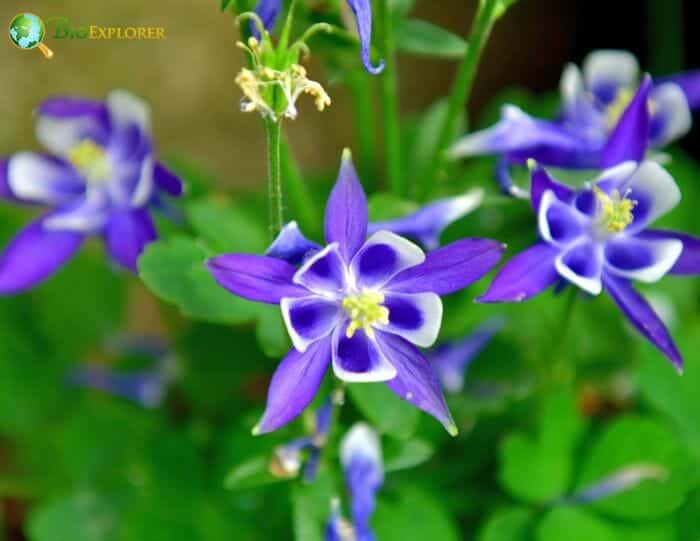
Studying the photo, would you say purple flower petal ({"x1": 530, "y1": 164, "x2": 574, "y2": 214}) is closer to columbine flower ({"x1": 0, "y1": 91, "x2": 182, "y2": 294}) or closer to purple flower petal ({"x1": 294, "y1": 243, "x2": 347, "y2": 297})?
purple flower petal ({"x1": 294, "y1": 243, "x2": 347, "y2": 297})

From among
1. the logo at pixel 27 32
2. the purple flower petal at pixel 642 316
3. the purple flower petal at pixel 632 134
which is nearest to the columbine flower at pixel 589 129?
the purple flower petal at pixel 632 134

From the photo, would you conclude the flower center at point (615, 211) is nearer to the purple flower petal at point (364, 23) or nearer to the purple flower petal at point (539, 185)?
the purple flower petal at point (539, 185)

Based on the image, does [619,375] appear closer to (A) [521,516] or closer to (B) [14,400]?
(A) [521,516]

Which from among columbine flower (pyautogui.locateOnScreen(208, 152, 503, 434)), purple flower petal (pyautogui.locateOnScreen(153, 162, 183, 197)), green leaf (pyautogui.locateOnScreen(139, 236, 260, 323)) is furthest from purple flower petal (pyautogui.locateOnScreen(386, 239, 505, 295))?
purple flower petal (pyautogui.locateOnScreen(153, 162, 183, 197))

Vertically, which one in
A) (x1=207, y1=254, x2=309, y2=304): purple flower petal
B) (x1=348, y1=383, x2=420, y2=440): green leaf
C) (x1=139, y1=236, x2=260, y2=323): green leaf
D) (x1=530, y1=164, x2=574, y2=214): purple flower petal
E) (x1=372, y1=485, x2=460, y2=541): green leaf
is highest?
(x1=530, y1=164, x2=574, y2=214): purple flower petal

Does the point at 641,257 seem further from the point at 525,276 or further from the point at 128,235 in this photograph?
the point at 128,235

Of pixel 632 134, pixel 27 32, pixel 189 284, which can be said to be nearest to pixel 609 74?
pixel 632 134
